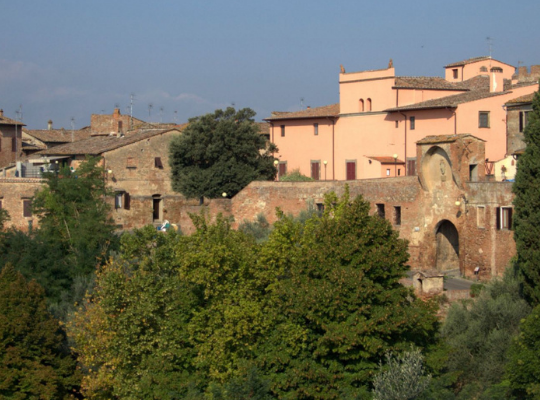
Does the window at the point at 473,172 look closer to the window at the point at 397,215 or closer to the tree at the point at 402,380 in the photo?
the window at the point at 397,215

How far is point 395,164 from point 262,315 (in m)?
21.6

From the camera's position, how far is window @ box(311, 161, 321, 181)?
46.5 m

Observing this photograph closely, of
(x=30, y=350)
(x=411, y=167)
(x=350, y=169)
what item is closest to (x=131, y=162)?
(x=350, y=169)

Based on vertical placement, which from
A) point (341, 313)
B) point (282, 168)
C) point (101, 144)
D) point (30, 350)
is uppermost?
point (101, 144)

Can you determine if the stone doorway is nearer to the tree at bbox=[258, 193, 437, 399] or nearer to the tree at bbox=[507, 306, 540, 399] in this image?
the tree at bbox=[258, 193, 437, 399]

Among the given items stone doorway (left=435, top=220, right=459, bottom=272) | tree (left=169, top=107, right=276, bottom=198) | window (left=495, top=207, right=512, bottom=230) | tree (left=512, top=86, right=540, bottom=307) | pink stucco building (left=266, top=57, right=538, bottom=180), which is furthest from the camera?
tree (left=169, top=107, right=276, bottom=198)

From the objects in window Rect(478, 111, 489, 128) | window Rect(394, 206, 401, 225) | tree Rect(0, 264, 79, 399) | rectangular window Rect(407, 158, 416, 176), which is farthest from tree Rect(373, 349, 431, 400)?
rectangular window Rect(407, 158, 416, 176)

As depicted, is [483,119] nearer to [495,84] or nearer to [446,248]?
[495,84]

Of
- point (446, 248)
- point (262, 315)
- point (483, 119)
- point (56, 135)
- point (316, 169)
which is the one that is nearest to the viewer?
point (262, 315)

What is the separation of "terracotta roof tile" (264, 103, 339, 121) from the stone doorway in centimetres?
1314

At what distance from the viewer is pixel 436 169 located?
33.3m

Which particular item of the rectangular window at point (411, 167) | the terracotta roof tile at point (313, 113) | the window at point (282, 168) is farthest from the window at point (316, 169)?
the rectangular window at point (411, 167)

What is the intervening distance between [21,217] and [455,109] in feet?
68.8

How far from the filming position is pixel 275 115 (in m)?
49.6
